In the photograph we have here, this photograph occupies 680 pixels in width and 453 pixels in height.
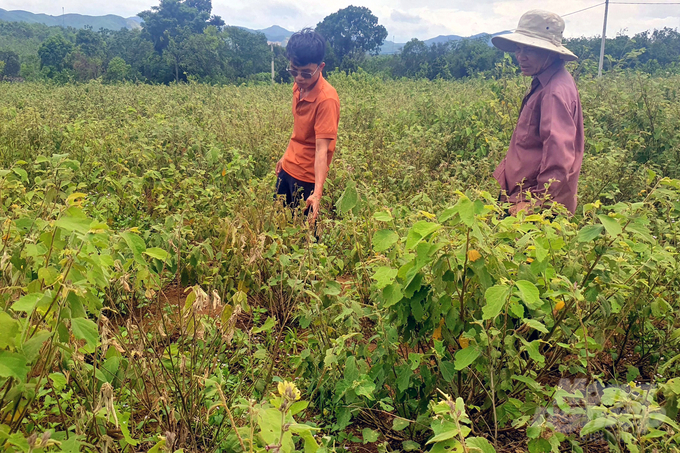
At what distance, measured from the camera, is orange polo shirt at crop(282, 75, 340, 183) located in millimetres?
3326

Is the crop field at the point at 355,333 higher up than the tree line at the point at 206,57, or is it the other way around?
the tree line at the point at 206,57

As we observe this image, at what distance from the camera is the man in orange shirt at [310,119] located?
324 centimetres

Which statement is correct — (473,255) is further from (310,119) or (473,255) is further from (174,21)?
(174,21)

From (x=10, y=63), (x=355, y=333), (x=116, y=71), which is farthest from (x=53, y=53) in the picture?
(x=355, y=333)

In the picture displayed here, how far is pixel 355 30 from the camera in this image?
51.0 meters

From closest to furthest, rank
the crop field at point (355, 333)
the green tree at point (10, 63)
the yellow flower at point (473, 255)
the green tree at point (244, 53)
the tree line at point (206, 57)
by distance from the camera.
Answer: the crop field at point (355, 333) < the yellow flower at point (473, 255) < the tree line at point (206, 57) < the green tree at point (10, 63) < the green tree at point (244, 53)

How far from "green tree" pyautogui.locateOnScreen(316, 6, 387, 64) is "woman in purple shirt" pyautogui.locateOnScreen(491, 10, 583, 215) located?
160 ft

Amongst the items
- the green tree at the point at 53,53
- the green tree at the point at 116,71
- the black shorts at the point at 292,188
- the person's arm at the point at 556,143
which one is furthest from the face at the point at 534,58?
the green tree at the point at 53,53

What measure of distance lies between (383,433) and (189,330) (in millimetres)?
967

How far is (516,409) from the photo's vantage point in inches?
72.6

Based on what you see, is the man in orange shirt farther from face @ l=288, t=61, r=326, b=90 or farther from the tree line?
the tree line

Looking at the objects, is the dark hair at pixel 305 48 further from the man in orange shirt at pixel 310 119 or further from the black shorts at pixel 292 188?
the black shorts at pixel 292 188

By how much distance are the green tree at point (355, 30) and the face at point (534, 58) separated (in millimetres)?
48689

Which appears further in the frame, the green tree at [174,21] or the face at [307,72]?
the green tree at [174,21]
